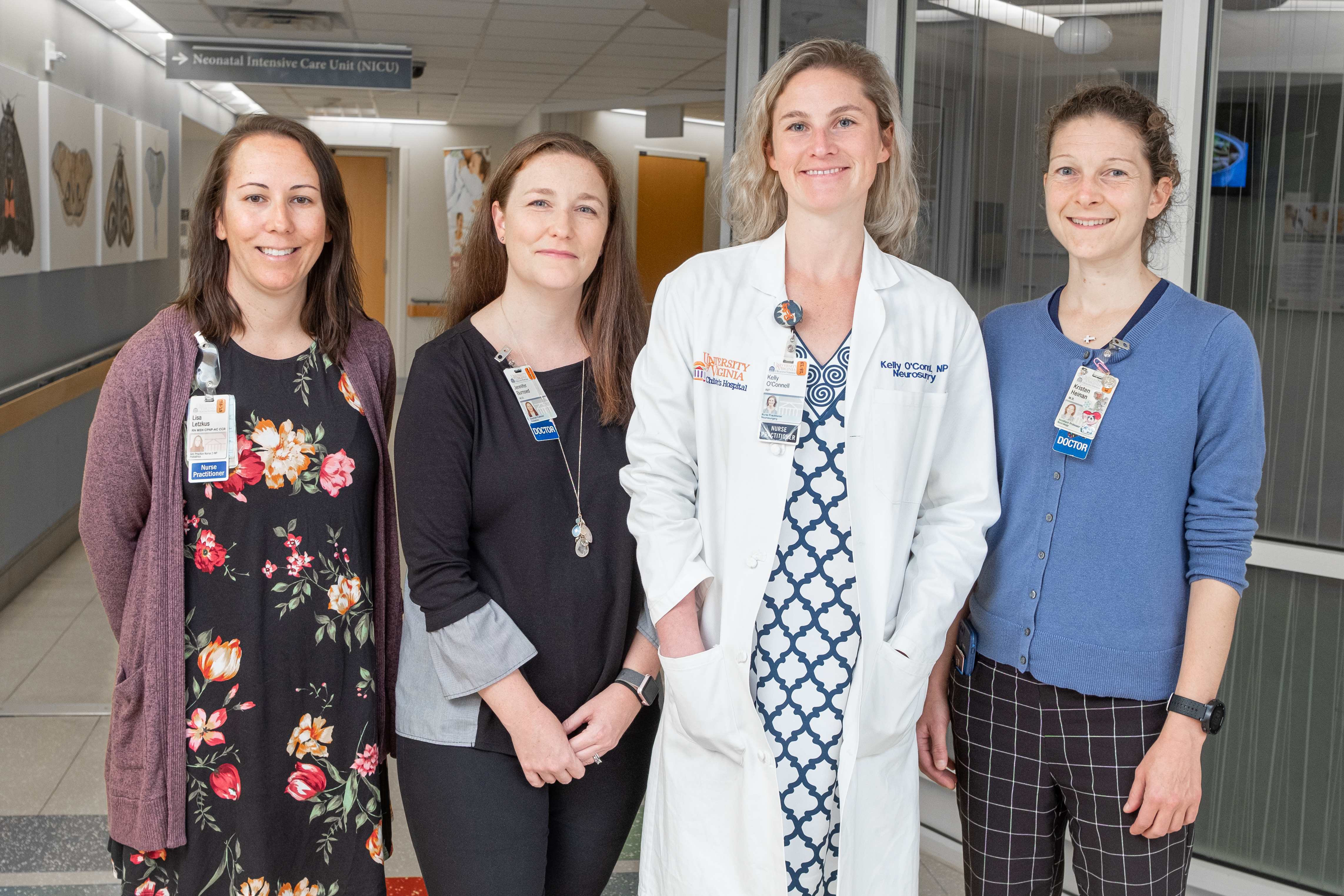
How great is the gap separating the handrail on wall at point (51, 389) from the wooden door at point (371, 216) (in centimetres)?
731

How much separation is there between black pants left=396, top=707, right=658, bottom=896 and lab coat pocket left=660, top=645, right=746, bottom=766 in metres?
0.29

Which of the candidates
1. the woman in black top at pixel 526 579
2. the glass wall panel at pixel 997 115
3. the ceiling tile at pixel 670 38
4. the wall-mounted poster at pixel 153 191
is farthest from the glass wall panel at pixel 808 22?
the wall-mounted poster at pixel 153 191

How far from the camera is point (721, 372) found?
167 cm

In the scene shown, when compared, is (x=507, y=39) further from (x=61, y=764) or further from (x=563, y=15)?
(x=61, y=764)

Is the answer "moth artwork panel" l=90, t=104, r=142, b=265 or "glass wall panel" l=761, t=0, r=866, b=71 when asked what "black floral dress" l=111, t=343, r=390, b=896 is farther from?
"moth artwork panel" l=90, t=104, r=142, b=265

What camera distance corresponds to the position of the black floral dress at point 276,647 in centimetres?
183

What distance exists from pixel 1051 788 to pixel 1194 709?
27cm

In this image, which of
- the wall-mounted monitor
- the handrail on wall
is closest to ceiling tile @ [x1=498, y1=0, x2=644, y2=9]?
the handrail on wall

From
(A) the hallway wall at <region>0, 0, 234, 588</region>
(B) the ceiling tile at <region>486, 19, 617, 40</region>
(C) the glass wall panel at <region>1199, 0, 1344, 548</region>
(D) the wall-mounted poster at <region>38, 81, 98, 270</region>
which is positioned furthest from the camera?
(B) the ceiling tile at <region>486, 19, 617, 40</region>

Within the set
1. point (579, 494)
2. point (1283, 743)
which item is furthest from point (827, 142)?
point (1283, 743)

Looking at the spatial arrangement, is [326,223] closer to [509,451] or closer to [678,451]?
[509,451]

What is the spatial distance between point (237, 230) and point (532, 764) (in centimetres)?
106

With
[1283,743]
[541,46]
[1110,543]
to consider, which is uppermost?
[541,46]

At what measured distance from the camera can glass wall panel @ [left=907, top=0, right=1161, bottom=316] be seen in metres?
2.89
